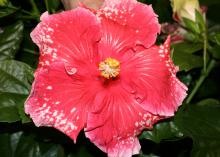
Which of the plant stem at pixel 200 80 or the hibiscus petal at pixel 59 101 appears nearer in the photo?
the hibiscus petal at pixel 59 101

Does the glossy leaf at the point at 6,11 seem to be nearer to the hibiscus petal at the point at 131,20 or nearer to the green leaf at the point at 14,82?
the green leaf at the point at 14,82

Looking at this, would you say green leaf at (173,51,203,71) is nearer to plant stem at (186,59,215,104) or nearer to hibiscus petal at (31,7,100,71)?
plant stem at (186,59,215,104)

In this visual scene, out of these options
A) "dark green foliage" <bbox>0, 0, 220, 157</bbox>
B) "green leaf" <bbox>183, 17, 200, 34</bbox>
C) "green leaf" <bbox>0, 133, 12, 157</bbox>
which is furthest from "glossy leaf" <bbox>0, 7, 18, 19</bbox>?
"green leaf" <bbox>183, 17, 200, 34</bbox>

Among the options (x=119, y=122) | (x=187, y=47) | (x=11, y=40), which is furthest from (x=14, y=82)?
(x=187, y=47)

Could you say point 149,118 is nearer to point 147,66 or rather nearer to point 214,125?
point 147,66

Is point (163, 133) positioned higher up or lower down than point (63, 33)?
lower down

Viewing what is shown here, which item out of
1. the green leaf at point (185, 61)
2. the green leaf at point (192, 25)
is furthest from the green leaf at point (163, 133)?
the green leaf at point (192, 25)

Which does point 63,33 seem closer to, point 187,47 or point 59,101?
point 59,101

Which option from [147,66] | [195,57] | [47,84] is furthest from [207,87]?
[47,84]
